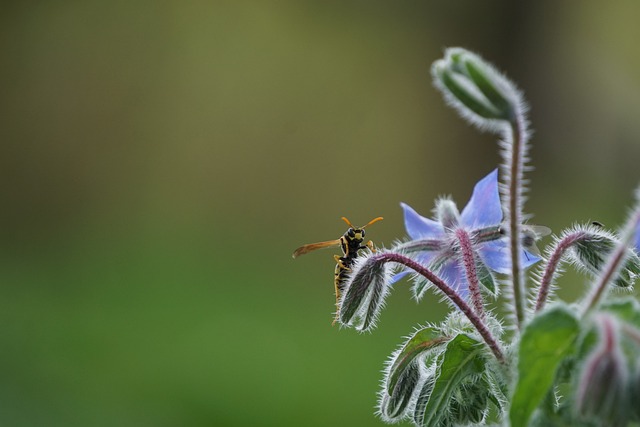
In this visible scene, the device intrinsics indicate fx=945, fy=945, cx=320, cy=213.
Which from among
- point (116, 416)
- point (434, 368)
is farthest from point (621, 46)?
point (434, 368)

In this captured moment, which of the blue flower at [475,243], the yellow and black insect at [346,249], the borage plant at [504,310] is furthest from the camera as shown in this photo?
the yellow and black insect at [346,249]

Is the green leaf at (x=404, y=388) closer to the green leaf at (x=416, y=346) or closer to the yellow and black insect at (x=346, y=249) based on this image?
the green leaf at (x=416, y=346)

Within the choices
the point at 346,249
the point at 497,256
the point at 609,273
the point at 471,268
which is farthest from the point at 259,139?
the point at 609,273

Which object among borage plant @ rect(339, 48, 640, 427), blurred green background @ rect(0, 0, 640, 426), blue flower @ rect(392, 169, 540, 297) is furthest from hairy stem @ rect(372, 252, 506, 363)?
blurred green background @ rect(0, 0, 640, 426)

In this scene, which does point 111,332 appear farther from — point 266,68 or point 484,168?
point 484,168

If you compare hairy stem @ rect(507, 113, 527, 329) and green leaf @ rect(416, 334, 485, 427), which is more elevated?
hairy stem @ rect(507, 113, 527, 329)

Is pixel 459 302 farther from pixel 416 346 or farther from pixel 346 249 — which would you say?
pixel 346 249

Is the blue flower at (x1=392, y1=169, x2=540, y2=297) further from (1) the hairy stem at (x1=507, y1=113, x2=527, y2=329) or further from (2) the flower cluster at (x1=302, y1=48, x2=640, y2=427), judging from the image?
(1) the hairy stem at (x1=507, y1=113, x2=527, y2=329)

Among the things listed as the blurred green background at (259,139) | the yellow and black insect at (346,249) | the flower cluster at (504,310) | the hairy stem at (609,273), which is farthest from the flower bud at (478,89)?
the blurred green background at (259,139)
